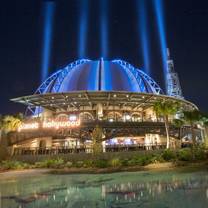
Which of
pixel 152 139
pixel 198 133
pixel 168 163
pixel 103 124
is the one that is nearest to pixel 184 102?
pixel 198 133

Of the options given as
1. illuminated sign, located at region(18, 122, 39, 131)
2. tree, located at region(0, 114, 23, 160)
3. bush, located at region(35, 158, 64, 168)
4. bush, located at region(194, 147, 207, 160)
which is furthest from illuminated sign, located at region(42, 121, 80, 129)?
bush, located at region(194, 147, 207, 160)

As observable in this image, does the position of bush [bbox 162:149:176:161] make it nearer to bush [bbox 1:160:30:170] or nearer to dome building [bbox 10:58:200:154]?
dome building [bbox 10:58:200:154]

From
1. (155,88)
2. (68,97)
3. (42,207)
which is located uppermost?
(155,88)

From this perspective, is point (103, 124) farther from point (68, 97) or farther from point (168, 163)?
point (168, 163)

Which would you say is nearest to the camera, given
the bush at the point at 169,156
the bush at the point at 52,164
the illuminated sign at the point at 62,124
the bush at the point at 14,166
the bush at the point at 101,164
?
the bush at the point at 101,164

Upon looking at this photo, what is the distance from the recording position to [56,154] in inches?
2004

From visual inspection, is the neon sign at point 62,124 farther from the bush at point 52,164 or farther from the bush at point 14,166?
the bush at point 14,166

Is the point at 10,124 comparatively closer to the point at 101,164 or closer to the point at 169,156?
the point at 101,164

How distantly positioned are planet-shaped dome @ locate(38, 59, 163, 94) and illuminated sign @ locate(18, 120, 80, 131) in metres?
20.8

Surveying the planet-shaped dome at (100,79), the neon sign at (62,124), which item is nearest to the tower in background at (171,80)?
the planet-shaped dome at (100,79)

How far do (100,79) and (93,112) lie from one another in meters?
11.9

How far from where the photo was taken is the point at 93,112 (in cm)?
7569

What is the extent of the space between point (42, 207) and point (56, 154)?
34.6m

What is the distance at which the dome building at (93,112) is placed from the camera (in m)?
60.0
